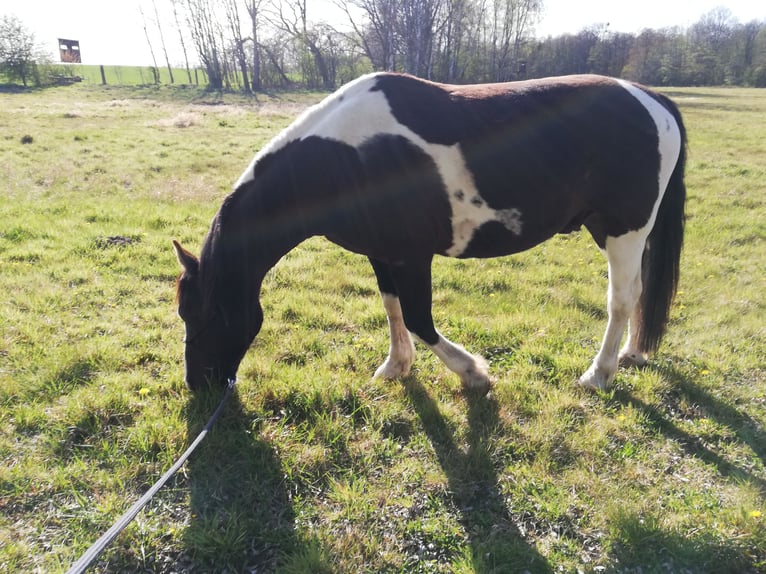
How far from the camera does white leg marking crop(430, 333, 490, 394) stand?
304 cm

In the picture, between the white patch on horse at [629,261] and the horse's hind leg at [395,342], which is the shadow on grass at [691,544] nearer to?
the white patch on horse at [629,261]

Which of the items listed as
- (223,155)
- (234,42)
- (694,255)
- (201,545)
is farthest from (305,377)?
(234,42)

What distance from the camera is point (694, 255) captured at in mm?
5793

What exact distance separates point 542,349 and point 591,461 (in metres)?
1.18

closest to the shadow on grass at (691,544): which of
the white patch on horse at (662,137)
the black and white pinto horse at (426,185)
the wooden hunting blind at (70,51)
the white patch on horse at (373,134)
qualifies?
the black and white pinto horse at (426,185)

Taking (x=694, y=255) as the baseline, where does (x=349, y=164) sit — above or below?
above

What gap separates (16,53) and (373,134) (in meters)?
45.6

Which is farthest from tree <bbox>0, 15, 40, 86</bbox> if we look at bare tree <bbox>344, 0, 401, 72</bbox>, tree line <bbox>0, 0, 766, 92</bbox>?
bare tree <bbox>344, 0, 401, 72</bbox>

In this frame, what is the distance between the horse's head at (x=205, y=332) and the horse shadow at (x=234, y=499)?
6.2 inches

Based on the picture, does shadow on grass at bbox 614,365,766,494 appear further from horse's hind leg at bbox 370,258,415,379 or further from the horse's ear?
the horse's ear

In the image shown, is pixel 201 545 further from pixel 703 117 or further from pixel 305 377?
pixel 703 117

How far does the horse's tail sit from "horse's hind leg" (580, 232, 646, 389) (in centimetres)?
15

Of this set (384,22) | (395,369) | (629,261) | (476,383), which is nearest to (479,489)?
(476,383)

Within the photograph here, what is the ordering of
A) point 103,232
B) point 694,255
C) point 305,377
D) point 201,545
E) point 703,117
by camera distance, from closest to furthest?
point 201,545 < point 305,377 < point 694,255 < point 103,232 < point 703,117
